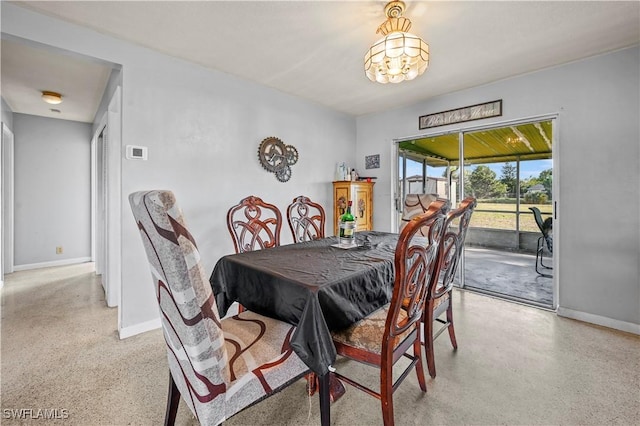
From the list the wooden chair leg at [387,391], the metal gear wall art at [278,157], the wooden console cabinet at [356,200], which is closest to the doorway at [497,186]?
the wooden console cabinet at [356,200]

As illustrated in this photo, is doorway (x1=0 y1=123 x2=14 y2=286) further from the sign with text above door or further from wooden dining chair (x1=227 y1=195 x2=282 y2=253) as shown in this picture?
the sign with text above door

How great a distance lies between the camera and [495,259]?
15.0 ft

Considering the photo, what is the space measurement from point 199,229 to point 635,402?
11.3 feet

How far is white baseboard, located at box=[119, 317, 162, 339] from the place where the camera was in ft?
7.92

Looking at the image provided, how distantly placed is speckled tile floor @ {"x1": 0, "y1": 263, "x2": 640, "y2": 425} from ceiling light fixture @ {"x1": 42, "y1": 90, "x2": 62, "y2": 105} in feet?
8.47

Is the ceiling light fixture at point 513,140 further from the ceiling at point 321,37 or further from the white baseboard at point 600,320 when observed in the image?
the white baseboard at point 600,320

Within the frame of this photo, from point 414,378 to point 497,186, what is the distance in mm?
2784

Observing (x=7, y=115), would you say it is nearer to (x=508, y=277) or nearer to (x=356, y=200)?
(x=356, y=200)

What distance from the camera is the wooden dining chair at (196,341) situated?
2.89ft

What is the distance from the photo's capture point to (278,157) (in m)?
3.53

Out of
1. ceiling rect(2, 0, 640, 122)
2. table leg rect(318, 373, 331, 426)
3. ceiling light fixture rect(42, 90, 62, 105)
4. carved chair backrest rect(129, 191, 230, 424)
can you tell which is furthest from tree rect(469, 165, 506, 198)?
ceiling light fixture rect(42, 90, 62, 105)

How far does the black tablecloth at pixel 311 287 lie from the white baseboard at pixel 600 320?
2.29 metres

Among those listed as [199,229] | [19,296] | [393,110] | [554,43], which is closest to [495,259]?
[393,110]

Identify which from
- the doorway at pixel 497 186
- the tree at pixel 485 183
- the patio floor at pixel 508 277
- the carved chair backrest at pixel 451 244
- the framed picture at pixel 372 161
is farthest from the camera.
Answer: the framed picture at pixel 372 161
